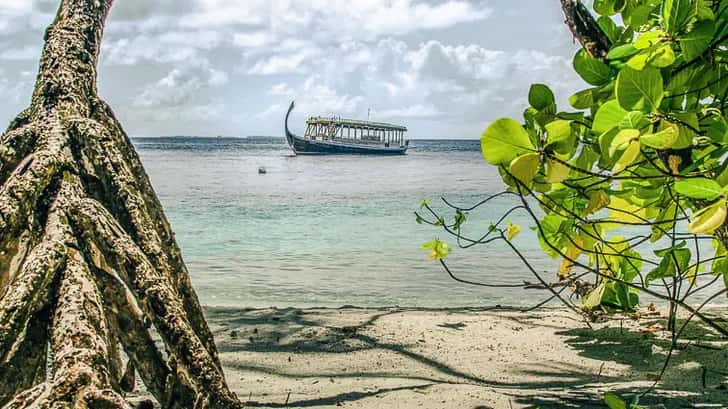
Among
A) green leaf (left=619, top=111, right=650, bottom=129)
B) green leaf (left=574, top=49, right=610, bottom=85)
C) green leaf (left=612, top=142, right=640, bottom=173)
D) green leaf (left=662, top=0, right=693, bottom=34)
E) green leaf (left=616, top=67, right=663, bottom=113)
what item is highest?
green leaf (left=662, top=0, right=693, bottom=34)

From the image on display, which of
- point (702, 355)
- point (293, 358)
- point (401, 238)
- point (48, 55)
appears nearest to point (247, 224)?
point (401, 238)

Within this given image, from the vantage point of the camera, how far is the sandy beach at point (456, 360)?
3.38 metres

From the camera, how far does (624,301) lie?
10.3 ft

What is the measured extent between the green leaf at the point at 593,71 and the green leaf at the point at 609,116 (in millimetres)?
399

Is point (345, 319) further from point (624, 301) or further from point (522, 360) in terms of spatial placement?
point (624, 301)

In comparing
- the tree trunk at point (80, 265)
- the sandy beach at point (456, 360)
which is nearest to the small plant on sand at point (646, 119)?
the tree trunk at point (80, 265)

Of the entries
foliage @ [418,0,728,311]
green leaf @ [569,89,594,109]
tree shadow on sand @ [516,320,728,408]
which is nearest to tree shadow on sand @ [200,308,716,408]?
tree shadow on sand @ [516,320,728,408]

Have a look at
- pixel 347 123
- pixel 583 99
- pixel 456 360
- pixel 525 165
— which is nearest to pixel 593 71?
pixel 583 99

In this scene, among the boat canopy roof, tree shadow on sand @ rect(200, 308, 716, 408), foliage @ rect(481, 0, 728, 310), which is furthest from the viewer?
the boat canopy roof

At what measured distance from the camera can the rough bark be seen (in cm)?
232

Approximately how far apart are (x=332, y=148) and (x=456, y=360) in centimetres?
6294

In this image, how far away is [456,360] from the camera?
4.60 metres

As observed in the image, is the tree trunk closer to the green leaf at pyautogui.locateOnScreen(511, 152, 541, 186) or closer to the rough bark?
the green leaf at pyautogui.locateOnScreen(511, 152, 541, 186)

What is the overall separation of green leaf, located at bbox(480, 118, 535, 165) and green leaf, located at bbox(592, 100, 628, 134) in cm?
13
